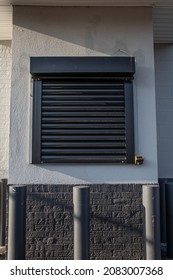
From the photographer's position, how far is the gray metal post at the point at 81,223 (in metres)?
2.98

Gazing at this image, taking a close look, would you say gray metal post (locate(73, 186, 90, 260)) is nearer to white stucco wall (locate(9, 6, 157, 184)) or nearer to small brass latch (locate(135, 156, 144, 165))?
white stucco wall (locate(9, 6, 157, 184))

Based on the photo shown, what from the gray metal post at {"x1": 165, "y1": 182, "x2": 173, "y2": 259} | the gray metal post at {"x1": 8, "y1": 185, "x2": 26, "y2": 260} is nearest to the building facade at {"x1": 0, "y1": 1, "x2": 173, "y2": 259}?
the gray metal post at {"x1": 165, "y1": 182, "x2": 173, "y2": 259}

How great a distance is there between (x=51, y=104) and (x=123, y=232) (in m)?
1.79

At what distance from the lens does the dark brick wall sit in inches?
146

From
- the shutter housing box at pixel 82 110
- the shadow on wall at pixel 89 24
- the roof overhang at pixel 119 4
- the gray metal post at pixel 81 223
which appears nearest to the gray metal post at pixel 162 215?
the shutter housing box at pixel 82 110

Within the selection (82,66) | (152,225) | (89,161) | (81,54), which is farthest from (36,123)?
(152,225)

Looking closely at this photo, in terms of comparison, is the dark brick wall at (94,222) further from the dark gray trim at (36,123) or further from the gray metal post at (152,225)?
the gray metal post at (152,225)

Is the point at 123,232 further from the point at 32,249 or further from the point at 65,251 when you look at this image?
the point at 32,249

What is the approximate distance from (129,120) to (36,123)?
1134 millimetres

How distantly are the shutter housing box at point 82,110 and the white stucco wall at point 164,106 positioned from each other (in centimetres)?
136

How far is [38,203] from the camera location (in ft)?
12.2

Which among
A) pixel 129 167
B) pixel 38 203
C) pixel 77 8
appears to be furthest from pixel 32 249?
pixel 77 8

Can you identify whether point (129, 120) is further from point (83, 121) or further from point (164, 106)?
point (164, 106)

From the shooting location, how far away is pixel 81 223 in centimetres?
303
